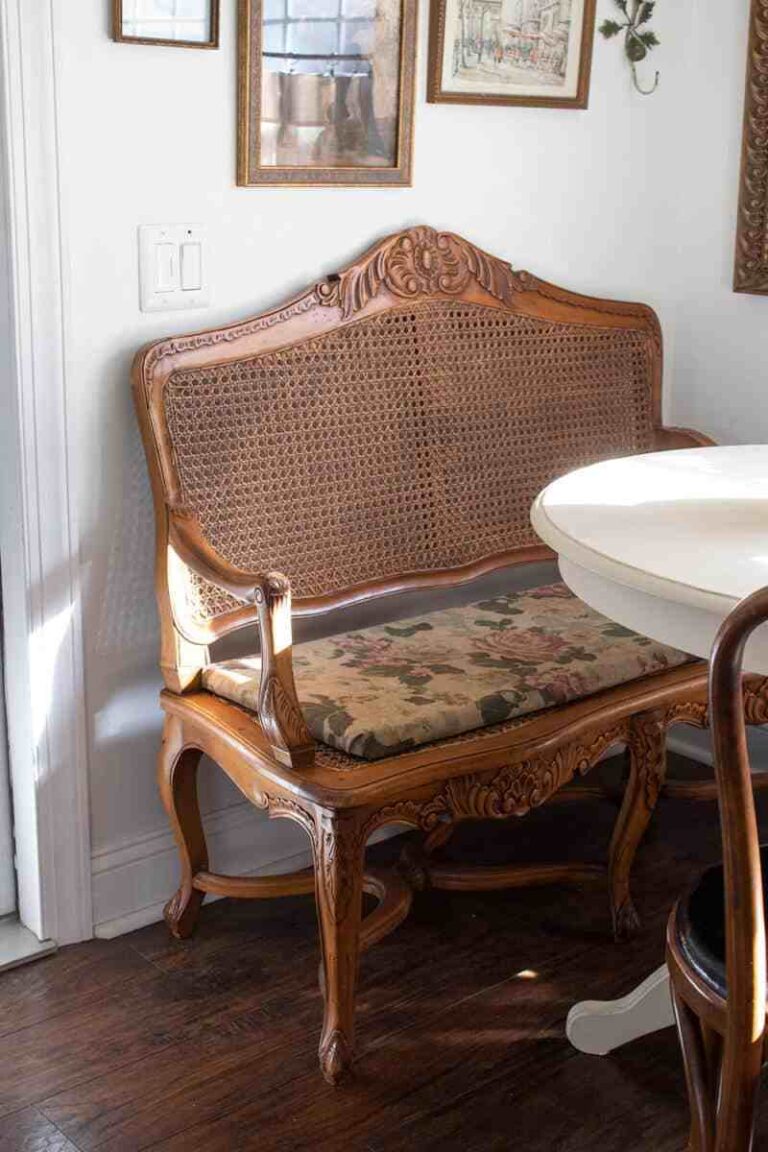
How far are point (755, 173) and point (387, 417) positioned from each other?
1121 mm

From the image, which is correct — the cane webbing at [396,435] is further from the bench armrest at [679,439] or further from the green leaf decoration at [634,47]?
the green leaf decoration at [634,47]

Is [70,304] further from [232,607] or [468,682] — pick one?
[468,682]

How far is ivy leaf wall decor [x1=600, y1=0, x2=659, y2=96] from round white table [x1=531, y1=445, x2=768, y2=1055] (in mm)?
1125

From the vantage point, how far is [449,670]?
2.52 meters

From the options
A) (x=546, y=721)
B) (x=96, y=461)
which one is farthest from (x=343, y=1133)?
(x=96, y=461)

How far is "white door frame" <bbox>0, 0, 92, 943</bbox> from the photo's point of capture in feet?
7.55

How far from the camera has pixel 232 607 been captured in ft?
8.52

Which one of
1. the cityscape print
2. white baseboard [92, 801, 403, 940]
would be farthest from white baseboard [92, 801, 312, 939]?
the cityscape print

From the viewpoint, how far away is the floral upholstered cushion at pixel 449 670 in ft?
7.59

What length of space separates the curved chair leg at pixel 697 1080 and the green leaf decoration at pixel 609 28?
225 cm

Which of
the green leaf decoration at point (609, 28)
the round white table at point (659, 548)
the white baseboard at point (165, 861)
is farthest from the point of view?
the green leaf decoration at point (609, 28)

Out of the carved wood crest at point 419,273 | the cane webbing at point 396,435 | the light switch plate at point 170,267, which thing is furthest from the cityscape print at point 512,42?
the light switch plate at point 170,267

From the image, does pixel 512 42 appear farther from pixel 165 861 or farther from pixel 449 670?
pixel 165 861

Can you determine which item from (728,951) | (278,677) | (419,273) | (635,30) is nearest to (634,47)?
(635,30)
